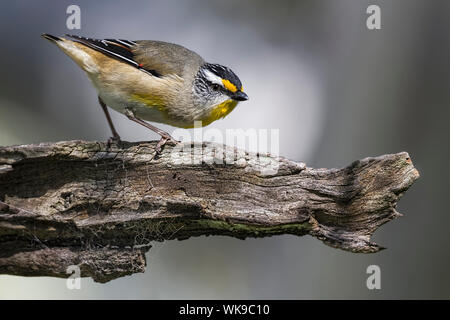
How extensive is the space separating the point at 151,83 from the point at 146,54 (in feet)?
1.90

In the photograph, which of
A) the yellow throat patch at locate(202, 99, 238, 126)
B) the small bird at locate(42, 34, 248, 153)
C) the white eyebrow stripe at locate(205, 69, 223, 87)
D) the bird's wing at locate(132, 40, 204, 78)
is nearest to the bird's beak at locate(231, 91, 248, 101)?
the small bird at locate(42, 34, 248, 153)

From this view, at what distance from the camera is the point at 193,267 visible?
8.62 m

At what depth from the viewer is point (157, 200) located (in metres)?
4.14

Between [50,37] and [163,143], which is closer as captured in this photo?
[163,143]

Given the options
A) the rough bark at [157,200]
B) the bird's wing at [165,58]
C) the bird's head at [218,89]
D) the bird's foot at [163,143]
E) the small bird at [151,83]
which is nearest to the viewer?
the rough bark at [157,200]

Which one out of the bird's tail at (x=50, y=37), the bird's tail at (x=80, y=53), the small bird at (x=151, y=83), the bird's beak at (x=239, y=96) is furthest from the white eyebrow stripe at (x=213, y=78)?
the bird's tail at (x=50, y=37)

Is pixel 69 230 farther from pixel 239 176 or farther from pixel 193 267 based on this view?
pixel 193 267

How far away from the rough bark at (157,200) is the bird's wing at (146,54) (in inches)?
55.7

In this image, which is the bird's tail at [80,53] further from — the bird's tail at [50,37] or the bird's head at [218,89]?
the bird's head at [218,89]

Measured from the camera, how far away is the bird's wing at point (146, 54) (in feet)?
18.0

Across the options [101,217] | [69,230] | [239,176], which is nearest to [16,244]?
[69,230]

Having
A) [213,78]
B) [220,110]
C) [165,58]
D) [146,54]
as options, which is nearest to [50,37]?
[146,54]

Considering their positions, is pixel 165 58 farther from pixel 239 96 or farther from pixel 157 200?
pixel 157 200

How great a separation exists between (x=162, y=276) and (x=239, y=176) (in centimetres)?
469
